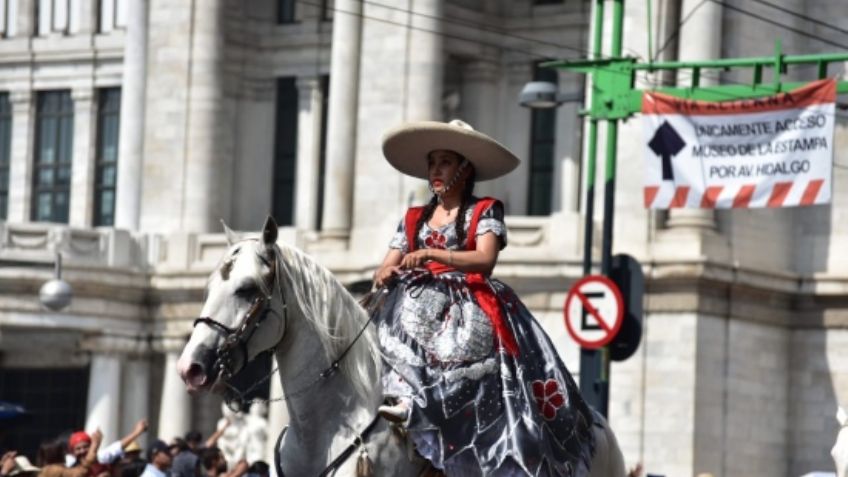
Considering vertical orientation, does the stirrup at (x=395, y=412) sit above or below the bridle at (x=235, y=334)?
below

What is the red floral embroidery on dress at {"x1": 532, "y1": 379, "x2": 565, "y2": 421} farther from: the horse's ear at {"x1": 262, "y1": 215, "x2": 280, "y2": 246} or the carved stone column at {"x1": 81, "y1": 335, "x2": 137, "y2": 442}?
the carved stone column at {"x1": 81, "y1": 335, "x2": 137, "y2": 442}

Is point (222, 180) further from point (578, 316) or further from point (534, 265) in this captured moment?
point (578, 316)

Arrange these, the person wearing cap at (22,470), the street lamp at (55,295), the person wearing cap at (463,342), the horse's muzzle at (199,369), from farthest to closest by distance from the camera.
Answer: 1. the street lamp at (55,295)
2. the person wearing cap at (22,470)
3. the person wearing cap at (463,342)
4. the horse's muzzle at (199,369)

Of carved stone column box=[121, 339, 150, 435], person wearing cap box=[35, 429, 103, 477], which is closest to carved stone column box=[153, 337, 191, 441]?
carved stone column box=[121, 339, 150, 435]

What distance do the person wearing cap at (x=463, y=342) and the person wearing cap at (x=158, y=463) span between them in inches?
379

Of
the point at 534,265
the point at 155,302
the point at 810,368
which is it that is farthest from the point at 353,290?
the point at 155,302

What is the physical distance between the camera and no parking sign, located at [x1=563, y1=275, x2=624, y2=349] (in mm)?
30656

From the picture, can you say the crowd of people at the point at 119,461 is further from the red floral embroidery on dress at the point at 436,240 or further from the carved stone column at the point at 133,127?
the carved stone column at the point at 133,127

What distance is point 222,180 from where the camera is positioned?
2110 inches

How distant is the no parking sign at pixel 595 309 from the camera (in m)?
30.7

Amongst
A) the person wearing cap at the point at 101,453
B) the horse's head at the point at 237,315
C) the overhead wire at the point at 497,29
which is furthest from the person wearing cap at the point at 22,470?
the overhead wire at the point at 497,29

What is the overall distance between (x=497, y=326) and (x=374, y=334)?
78 centimetres

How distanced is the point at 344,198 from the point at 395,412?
3436 centimetres

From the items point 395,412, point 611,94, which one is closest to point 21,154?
point 611,94
